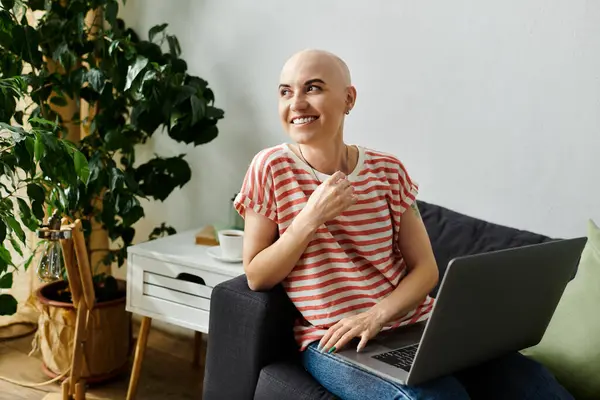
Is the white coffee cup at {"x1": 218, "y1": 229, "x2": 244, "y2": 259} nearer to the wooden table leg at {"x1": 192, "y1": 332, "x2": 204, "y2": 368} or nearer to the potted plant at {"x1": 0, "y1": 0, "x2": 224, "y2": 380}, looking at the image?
the potted plant at {"x1": 0, "y1": 0, "x2": 224, "y2": 380}

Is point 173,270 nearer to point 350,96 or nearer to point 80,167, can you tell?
point 80,167

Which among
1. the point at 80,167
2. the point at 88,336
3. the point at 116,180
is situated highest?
the point at 80,167

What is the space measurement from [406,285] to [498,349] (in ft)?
0.86

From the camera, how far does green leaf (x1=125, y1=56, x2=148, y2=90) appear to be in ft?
7.50

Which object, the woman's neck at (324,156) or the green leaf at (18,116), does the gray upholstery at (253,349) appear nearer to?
the woman's neck at (324,156)

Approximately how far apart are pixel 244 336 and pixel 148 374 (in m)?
1.05

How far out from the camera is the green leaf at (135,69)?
90.0 inches

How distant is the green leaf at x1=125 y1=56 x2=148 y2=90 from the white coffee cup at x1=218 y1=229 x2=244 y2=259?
0.54 m

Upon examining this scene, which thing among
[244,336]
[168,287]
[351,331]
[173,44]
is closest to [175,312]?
[168,287]

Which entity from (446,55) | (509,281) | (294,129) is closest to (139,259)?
(294,129)

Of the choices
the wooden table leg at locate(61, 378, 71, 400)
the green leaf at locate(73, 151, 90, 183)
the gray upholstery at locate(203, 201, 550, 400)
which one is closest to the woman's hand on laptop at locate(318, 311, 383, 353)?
the gray upholstery at locate(203, 201, 550, 400)

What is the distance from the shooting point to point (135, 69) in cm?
230

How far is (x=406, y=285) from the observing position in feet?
5.56

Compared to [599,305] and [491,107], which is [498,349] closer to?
[599,305]
